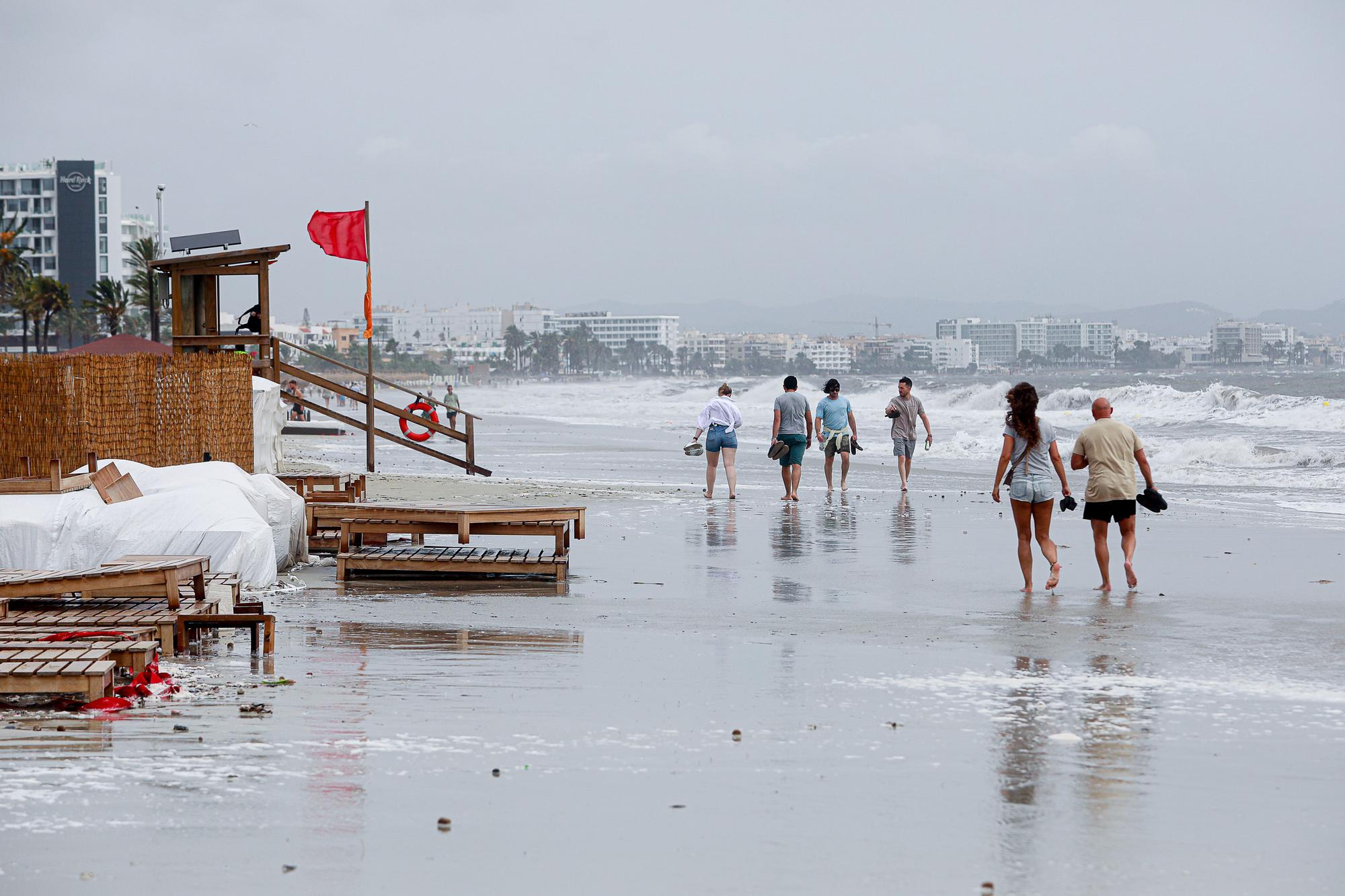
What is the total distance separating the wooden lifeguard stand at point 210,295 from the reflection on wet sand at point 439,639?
11.0m

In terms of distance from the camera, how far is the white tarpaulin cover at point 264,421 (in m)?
17.8

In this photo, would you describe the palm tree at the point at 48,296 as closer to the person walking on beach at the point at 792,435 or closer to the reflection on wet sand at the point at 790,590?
the person walking on beach at the point at 792,435

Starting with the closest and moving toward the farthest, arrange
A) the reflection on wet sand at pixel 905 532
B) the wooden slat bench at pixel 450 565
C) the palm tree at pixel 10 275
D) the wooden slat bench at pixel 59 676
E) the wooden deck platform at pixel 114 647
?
the wooden slat bench at pixel 59 676 < the wooden deck platform at pixel 114 647 < the wooden slat bench at pixel 450 565 < the reflection on wet sand at pixel 905 532 < the palm tree at pixel 10 275

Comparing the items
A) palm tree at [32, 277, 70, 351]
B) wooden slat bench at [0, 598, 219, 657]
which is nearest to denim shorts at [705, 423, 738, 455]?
wooden slat bench at [0, 598, 219, 657]

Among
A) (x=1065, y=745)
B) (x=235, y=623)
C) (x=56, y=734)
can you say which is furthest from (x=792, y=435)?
(x=56, y=734)

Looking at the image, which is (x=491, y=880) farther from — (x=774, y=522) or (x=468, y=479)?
(x=468, y=479)

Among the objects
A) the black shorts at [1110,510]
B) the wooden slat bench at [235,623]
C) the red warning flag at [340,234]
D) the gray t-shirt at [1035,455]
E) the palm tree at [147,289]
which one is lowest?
the wooden slat bench at [235,623]

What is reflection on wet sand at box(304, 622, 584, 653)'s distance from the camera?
27.7ft

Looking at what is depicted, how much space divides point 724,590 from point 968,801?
583cm

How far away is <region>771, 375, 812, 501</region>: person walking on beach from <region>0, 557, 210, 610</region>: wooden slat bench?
36.3 ft

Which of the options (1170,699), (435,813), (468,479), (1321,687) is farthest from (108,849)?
(468,479)

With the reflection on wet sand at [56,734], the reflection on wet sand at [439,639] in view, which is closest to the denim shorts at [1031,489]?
the reflection on wet sand at [439,639]

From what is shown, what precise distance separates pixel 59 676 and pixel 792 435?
13.5 metres

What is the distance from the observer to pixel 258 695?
6.98m
